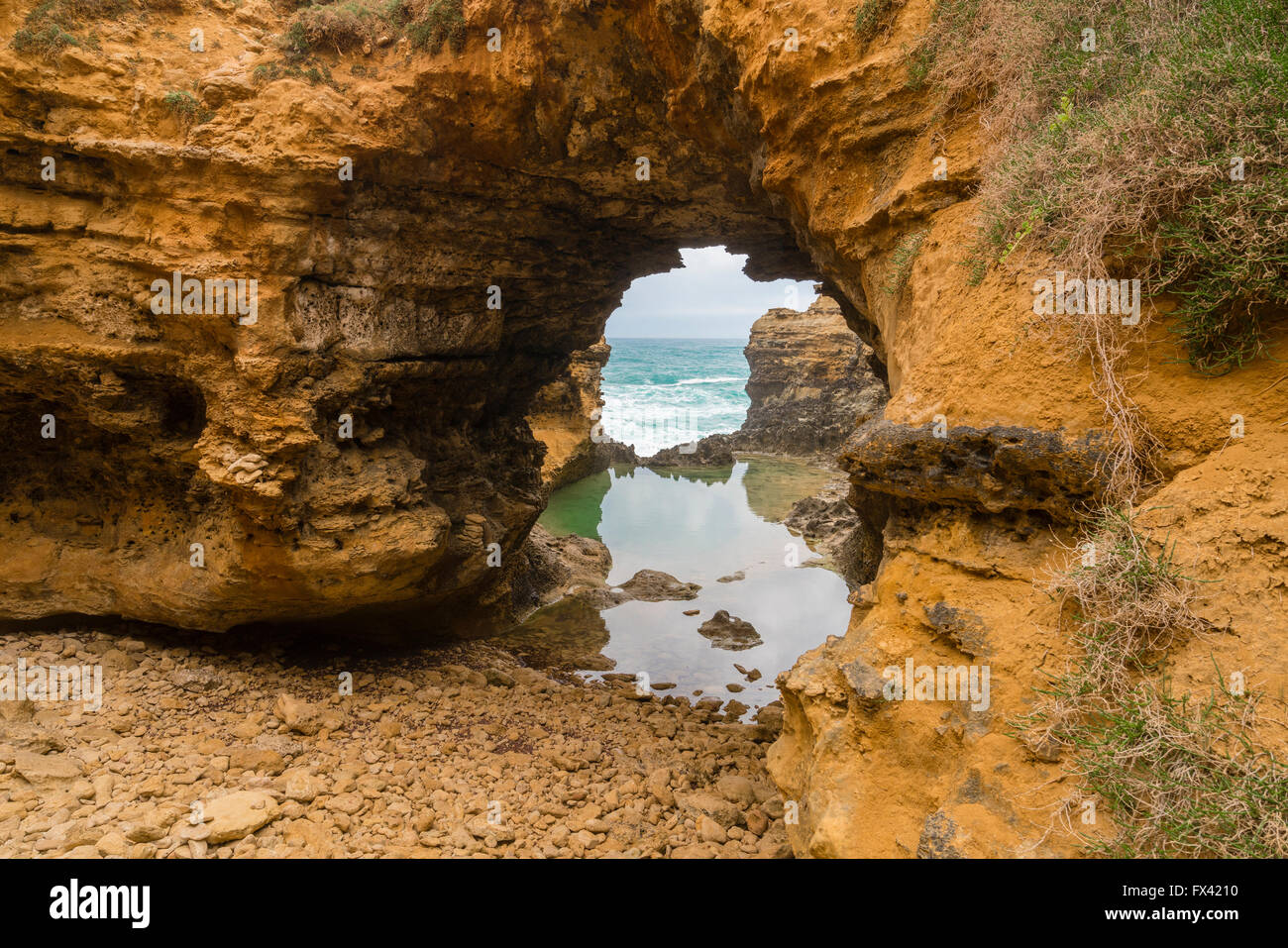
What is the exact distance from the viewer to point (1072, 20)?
154 inches

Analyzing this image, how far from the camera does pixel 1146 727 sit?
2486 mm

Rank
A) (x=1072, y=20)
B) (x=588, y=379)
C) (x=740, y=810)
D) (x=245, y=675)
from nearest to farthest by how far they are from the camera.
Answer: (x=1072, y=20), (x=740, y=810), (x=245, y=675), (x=588, y=379)

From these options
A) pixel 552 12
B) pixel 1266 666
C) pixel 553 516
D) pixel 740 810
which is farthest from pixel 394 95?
pixel 553 516

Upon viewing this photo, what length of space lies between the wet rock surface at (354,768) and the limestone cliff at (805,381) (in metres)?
22.1

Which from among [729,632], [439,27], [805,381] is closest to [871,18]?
[439,27]

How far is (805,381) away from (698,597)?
2267 cm

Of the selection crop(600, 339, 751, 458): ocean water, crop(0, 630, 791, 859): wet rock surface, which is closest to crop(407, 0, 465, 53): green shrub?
crop(0, 630, 791, 859): wet rock surface

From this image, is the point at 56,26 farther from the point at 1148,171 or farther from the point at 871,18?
the point at 1148,171

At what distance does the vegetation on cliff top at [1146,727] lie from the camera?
224cm

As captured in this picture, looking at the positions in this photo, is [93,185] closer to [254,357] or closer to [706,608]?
[254,357]

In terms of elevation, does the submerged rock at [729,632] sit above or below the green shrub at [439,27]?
below

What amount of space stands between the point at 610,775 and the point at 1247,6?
5.95 meters

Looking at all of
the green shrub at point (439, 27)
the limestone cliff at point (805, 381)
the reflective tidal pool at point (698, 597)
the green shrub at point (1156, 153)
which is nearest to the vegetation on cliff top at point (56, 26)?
the green shrub at point (439, 27)

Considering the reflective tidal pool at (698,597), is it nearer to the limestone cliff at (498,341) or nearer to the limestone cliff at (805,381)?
the limestone cliff at (498,341)
